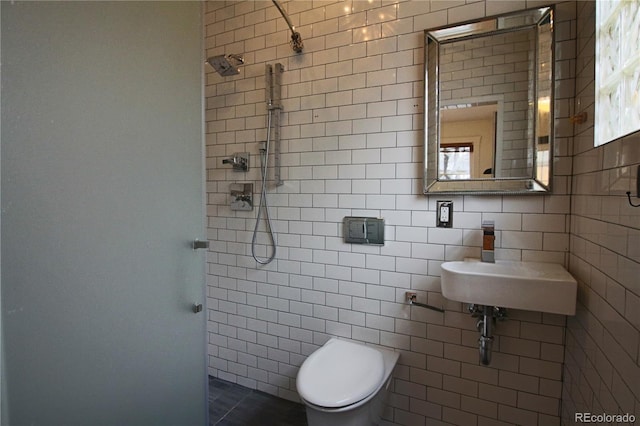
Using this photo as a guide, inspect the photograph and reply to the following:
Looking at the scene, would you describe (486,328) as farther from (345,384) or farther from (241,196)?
(241,196)

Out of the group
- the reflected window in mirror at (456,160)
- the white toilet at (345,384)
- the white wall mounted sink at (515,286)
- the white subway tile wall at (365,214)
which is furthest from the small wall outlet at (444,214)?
the white toilet at (345,384)

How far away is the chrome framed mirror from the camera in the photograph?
1409 mm

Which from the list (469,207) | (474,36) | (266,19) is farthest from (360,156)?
(266,19)

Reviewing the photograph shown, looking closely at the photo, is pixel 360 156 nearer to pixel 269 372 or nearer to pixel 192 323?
pixel 192 323

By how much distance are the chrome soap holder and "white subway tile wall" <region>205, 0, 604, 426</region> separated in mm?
66

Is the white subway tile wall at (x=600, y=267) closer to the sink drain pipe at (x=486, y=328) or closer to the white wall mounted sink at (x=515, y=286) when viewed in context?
the white wall mounted sink at (x=515, y=286)

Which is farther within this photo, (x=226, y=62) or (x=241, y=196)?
(x=241, y=196)

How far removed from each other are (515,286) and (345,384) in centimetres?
83

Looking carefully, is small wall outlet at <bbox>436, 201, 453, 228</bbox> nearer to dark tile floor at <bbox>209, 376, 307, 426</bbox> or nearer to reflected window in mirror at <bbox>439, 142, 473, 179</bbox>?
reflected window in mirror at <bbox>439, 142, 473, 179</bbox>

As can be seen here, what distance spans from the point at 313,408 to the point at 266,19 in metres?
2.24

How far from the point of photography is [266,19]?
2.01 meters

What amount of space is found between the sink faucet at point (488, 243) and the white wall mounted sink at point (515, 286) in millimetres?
49

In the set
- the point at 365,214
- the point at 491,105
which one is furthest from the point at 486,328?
the point at 491,105

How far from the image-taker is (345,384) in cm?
135
